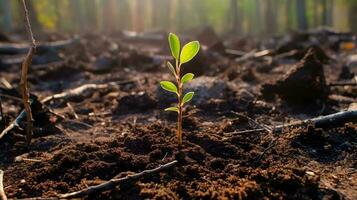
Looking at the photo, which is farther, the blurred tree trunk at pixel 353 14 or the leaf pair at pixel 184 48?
the blurred tree trunk at pixel 353 14

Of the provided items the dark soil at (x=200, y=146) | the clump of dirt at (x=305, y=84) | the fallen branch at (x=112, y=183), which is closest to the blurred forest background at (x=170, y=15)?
the dark soil at (x=200, y=146)

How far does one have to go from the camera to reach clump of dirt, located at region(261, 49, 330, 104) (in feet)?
13.2

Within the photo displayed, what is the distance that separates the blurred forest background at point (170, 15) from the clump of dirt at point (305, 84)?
45.4ft

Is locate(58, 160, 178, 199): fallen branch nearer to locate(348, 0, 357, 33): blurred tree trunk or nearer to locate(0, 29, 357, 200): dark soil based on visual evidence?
locate(0, 29, 357, 200): dark soil

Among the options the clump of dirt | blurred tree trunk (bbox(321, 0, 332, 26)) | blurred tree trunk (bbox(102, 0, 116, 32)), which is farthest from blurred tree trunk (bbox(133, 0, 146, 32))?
the clump of dirt

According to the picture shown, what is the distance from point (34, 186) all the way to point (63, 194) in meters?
0.29

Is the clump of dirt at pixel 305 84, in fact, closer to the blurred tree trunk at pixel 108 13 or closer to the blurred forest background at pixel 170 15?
the blurred forest background at pixel 170 15

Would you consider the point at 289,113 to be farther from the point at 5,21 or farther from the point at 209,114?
the point at 5,21

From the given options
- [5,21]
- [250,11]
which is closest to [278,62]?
[5,21]

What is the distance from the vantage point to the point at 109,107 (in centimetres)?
452

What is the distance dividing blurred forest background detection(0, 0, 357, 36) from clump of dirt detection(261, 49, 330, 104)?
13.8 meters

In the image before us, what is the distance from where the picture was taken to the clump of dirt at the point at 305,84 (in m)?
4.03

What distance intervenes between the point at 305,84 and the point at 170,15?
35105mm

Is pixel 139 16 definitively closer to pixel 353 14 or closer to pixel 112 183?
pixel 353 14
